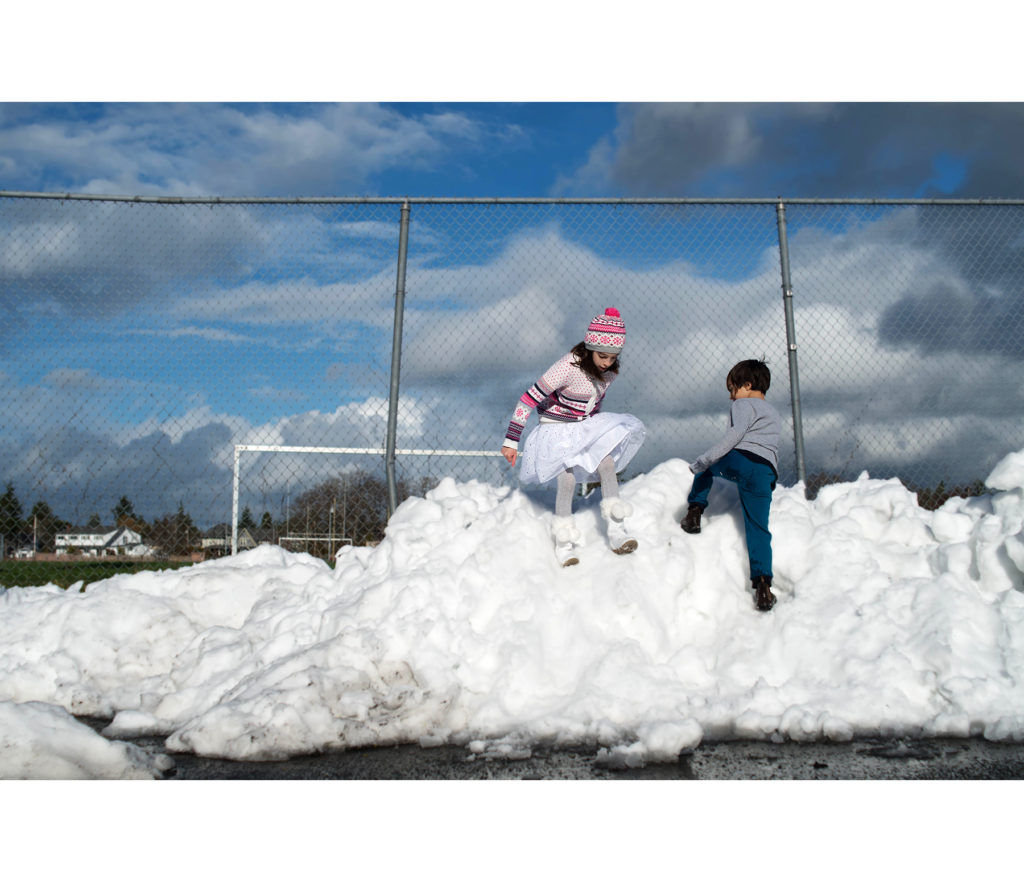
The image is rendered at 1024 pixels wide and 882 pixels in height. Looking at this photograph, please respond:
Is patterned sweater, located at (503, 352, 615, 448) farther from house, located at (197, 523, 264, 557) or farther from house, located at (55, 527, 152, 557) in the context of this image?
house, located at (55, 527, 152, 557)

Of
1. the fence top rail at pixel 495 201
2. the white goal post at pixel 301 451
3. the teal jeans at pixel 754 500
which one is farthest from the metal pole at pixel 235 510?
the teal jeans at pixel 754 500

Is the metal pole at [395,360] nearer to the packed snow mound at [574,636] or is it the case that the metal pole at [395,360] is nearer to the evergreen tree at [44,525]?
the packed snow mound at [574,636]

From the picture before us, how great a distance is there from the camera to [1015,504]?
13.5ft

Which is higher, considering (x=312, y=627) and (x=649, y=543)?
(x=649, y=543)

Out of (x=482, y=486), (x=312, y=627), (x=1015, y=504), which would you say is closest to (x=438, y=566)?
(x=312, y=627)

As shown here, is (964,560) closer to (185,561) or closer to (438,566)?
(438,566)

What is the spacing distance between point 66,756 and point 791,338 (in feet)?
15.4

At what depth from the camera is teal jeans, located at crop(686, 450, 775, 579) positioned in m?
4.05

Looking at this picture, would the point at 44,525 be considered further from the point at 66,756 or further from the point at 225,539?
the point at 66,756

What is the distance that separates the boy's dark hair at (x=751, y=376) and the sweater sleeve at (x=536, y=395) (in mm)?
958

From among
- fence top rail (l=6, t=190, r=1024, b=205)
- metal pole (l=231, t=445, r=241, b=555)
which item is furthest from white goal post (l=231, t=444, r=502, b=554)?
fence top rail (l=6, t=190, r=1024, b=205)

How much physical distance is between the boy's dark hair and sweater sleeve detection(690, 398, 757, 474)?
16 centimetres

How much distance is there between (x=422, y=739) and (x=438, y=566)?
1115mm
